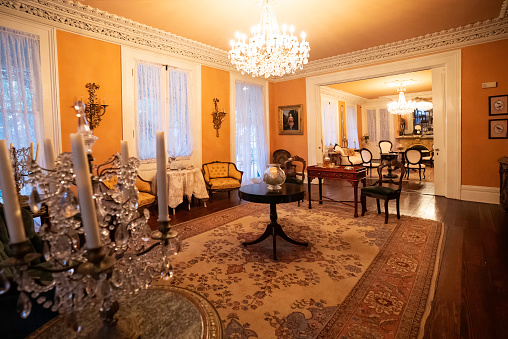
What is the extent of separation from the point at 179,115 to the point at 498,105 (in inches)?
248

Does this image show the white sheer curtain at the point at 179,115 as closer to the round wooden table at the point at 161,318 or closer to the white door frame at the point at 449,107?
the white door frame at the point at 449,107

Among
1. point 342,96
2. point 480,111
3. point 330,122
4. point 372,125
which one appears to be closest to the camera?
point 480,111

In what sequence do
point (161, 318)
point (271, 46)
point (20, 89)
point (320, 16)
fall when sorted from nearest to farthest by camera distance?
point (161, 318)
point (271, 46)
point (20, 89)
point (320, 16)

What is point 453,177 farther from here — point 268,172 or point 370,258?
point 268,172

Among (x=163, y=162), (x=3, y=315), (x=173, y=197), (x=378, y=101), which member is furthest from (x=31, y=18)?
(x=378, y=101)

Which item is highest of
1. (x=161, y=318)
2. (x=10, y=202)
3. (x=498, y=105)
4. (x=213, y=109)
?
(x=213, y=109)

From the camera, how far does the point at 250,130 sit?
26.2 feet

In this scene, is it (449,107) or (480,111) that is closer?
(480,111)

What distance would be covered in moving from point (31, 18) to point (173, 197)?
3.41 meters

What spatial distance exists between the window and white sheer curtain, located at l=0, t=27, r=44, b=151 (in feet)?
5.22

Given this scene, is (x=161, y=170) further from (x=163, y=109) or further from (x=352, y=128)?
(x=352, y=128)

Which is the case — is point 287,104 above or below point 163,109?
above

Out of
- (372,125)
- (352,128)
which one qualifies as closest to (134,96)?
(352,128)

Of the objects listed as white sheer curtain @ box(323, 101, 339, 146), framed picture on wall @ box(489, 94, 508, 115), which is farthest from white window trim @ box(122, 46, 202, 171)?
white sheer curtain @ box(323, 101, 339, 146)
